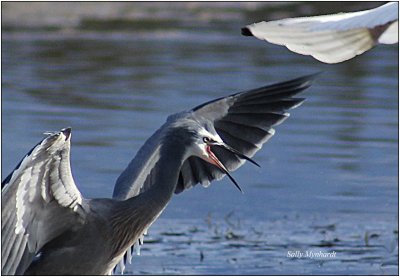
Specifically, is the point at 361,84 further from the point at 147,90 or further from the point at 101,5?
the point at 101,5

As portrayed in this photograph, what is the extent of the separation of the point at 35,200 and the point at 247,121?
1819 millimetres

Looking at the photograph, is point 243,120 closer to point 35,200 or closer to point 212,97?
point 35,200

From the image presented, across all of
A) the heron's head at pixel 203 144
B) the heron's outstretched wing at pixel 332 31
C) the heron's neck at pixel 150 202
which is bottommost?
the heron's neck at pixel 150 202

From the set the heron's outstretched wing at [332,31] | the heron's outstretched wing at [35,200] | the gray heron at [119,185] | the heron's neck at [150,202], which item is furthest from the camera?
the heron's neck at [150,202]

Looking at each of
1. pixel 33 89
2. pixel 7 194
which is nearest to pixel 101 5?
pixel 33 89

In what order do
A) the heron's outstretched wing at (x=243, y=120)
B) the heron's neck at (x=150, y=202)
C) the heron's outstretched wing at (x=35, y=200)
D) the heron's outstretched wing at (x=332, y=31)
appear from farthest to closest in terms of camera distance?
the heron's outstretched wing at (x=243, y=120) → the heron's neck at (x=150, y=202) → the heron's outstretched wing at (x=35, y=200) → the heron's outstretched wing at (x=332, y=31)

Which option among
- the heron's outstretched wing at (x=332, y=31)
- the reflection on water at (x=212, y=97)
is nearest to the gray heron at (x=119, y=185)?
the reflection on water at (x=212, y=97)

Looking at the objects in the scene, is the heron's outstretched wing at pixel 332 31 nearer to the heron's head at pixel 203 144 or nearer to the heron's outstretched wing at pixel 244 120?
the heron's head at pixel 203 144

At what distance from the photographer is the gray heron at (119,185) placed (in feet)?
18.5

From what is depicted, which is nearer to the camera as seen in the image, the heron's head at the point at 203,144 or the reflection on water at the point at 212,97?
the heron's head at the point at 203,144

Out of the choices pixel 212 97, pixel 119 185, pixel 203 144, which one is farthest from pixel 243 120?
pixel 212 97

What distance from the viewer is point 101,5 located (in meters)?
23.1

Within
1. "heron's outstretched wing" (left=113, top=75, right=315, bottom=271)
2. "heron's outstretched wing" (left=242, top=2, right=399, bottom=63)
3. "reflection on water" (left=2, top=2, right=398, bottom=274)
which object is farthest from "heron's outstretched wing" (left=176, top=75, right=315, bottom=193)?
"heron's outstretched wing" (left=242, top=2, right=399, bottom=63)

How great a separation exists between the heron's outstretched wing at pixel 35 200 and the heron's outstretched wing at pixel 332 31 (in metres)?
1.38
